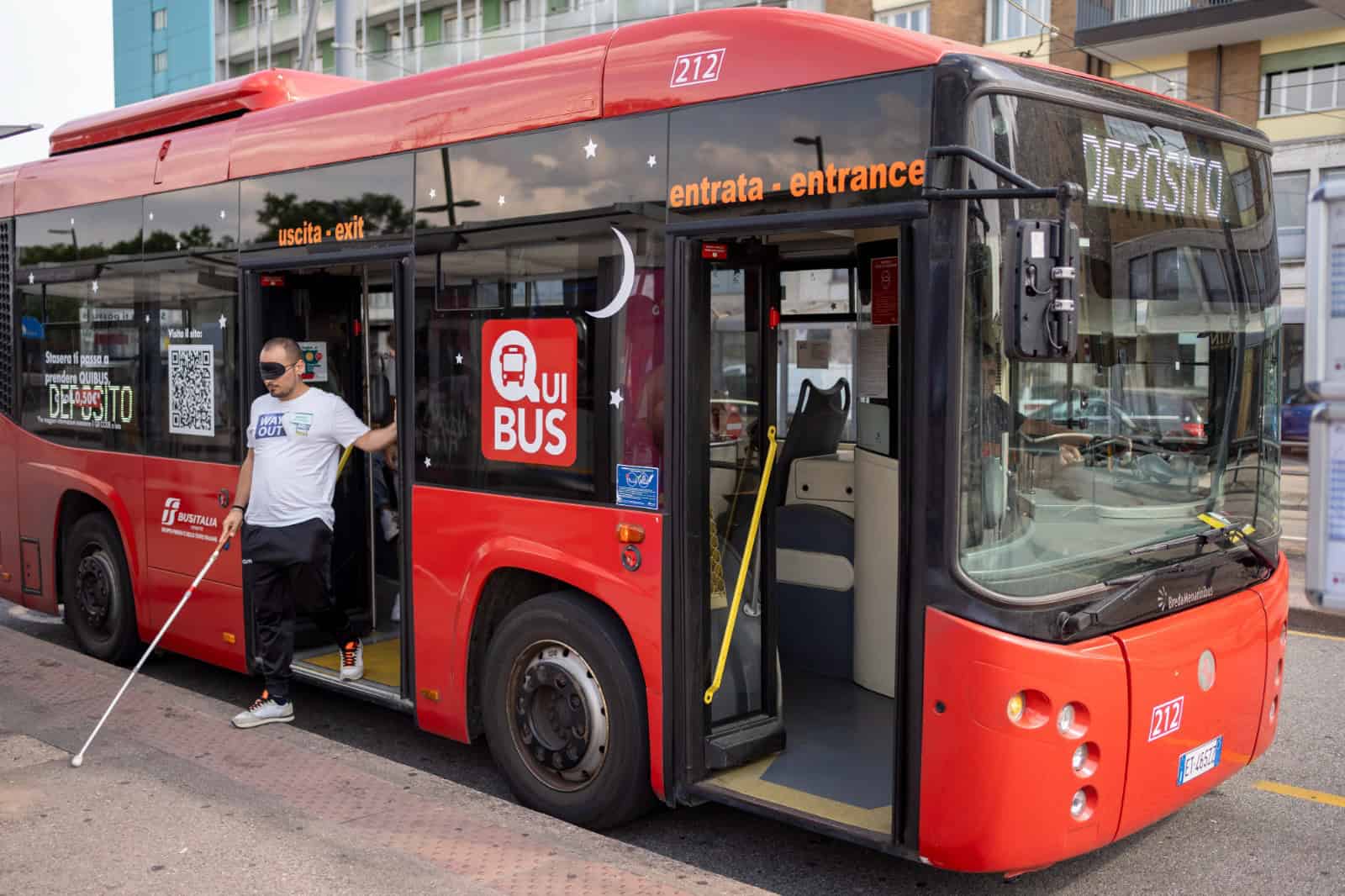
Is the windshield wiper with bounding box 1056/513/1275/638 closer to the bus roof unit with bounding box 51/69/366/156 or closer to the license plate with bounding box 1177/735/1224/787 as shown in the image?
the license plate with bounding box 1177/735/1224/787

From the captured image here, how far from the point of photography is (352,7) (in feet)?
45.7

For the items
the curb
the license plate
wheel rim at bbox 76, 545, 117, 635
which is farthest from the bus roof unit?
the curb

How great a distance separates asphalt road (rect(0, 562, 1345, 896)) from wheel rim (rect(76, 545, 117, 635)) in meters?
2.19

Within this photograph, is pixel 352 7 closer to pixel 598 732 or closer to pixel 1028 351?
pixel 598 732

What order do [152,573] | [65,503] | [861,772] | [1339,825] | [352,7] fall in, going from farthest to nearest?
[352,7] < [65,503] < [152,573] < [1339,825] < [861,772]

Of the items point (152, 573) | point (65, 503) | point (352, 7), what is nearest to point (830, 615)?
point (152, 573)

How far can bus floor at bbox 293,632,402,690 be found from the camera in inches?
260

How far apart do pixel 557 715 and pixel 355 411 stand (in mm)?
2983

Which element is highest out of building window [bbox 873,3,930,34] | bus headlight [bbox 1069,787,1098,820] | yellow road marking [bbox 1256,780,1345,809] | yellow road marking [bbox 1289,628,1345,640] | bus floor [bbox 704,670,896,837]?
building window [bbox 873,3,930,34]

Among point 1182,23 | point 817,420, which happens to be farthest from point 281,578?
point 1182,23

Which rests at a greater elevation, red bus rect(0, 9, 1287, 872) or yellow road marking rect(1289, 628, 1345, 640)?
red bus rect(0, 9, 1287, 872)

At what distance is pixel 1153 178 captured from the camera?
14.8ft

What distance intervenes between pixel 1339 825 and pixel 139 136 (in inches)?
294

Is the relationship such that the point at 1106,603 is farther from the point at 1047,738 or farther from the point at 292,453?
the point at 292,453
